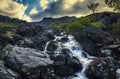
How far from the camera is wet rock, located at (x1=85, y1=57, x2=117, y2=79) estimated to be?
3659cm

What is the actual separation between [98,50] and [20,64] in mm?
26736

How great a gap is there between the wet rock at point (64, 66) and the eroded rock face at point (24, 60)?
5117mm

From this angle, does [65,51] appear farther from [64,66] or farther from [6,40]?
[6,40]

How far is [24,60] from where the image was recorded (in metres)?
31.6

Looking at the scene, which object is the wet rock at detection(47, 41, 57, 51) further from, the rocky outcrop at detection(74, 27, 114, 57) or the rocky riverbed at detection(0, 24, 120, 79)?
the rocky outcrop at detection(74, 27, 114, 57)

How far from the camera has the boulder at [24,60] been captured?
3078 centimetres

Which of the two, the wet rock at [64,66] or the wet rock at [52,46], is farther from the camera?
the wet rock at [52,46]

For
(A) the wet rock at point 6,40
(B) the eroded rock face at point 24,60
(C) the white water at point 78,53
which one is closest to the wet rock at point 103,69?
(C) the white water at point 78,53

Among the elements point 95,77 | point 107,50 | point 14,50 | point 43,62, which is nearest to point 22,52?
point 14,50

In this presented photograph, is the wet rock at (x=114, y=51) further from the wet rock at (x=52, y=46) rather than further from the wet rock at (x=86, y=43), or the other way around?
the wet rock at (x=52, y=46)

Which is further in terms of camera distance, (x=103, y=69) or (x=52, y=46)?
(x=52, y=46)

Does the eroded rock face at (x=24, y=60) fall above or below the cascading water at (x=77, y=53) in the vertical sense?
below

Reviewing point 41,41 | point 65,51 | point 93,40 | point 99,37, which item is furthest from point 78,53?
point 99,37

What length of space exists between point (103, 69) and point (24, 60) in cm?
1275
